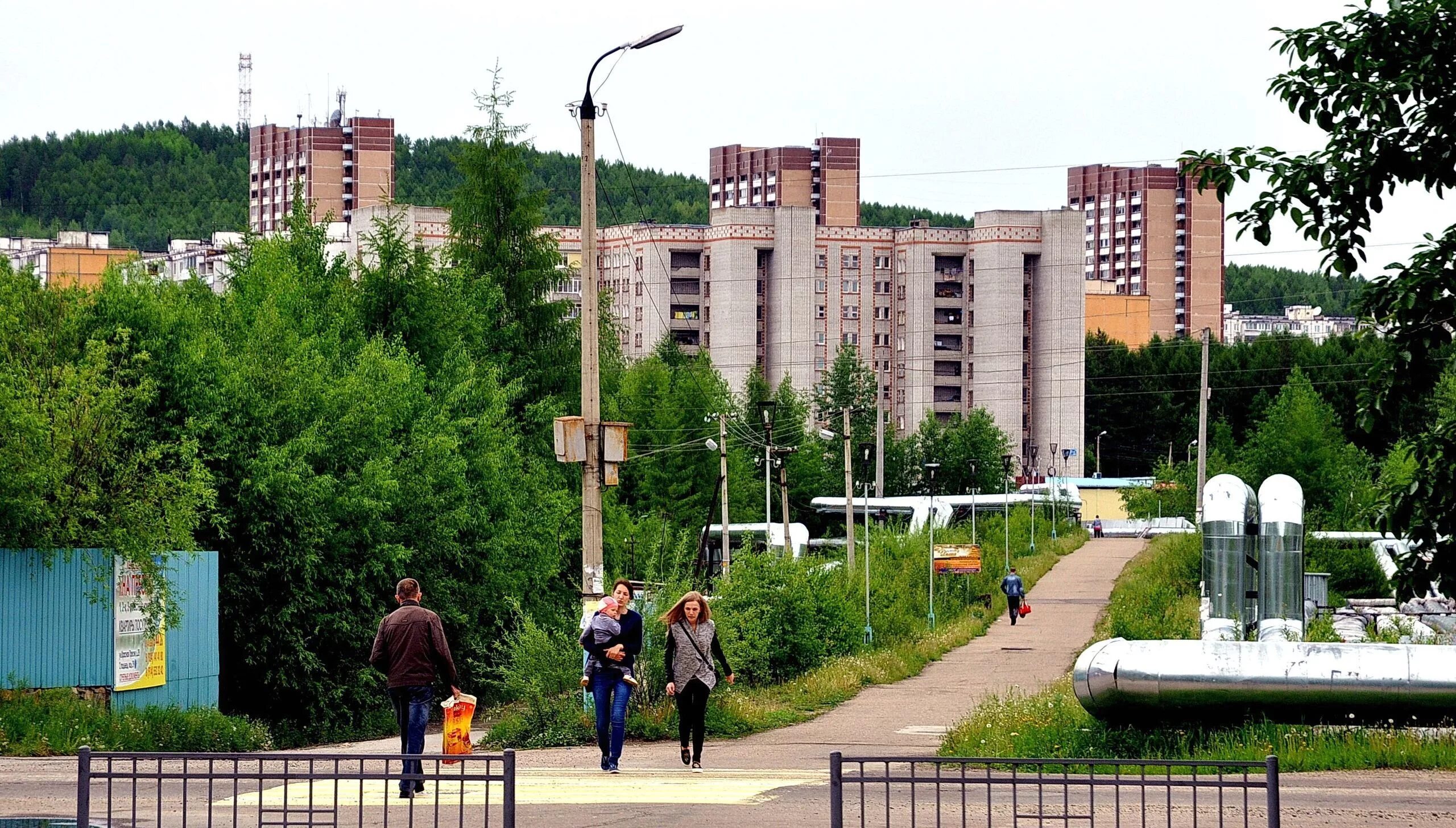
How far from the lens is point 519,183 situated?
43.3 metres

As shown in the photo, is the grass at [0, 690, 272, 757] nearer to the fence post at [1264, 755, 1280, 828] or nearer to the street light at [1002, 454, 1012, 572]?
the fence post at [1264, 755, 1280, 828]

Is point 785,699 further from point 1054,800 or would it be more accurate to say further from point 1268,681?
point 1054,800

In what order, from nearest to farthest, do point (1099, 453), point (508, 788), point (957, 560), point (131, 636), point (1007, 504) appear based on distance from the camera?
point (508, 788) → point (131, 636) → point (957, 560) → point (1007, 504) → point (1099, 453)

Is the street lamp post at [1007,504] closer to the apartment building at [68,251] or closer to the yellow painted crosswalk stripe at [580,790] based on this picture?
the yellow painted crosswalk stripe at [580,790]

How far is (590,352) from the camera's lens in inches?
727

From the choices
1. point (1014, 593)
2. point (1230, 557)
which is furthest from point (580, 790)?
point (1014, 593)

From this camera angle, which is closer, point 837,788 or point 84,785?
point 84,785

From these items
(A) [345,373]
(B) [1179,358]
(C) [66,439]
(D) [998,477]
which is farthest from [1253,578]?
(B) [1179,358]

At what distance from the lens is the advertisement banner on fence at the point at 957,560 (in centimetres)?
5334

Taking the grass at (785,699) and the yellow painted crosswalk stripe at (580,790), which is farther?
the grass at (785,699)

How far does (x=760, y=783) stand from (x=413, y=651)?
2.92 meters

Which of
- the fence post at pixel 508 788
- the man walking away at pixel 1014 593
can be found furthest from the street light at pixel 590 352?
the man walking away at pixel 1014 593

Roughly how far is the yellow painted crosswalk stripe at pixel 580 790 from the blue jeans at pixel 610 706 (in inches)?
9.3

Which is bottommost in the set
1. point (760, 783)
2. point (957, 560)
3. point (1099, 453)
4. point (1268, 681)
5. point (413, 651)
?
point (957, 560)
